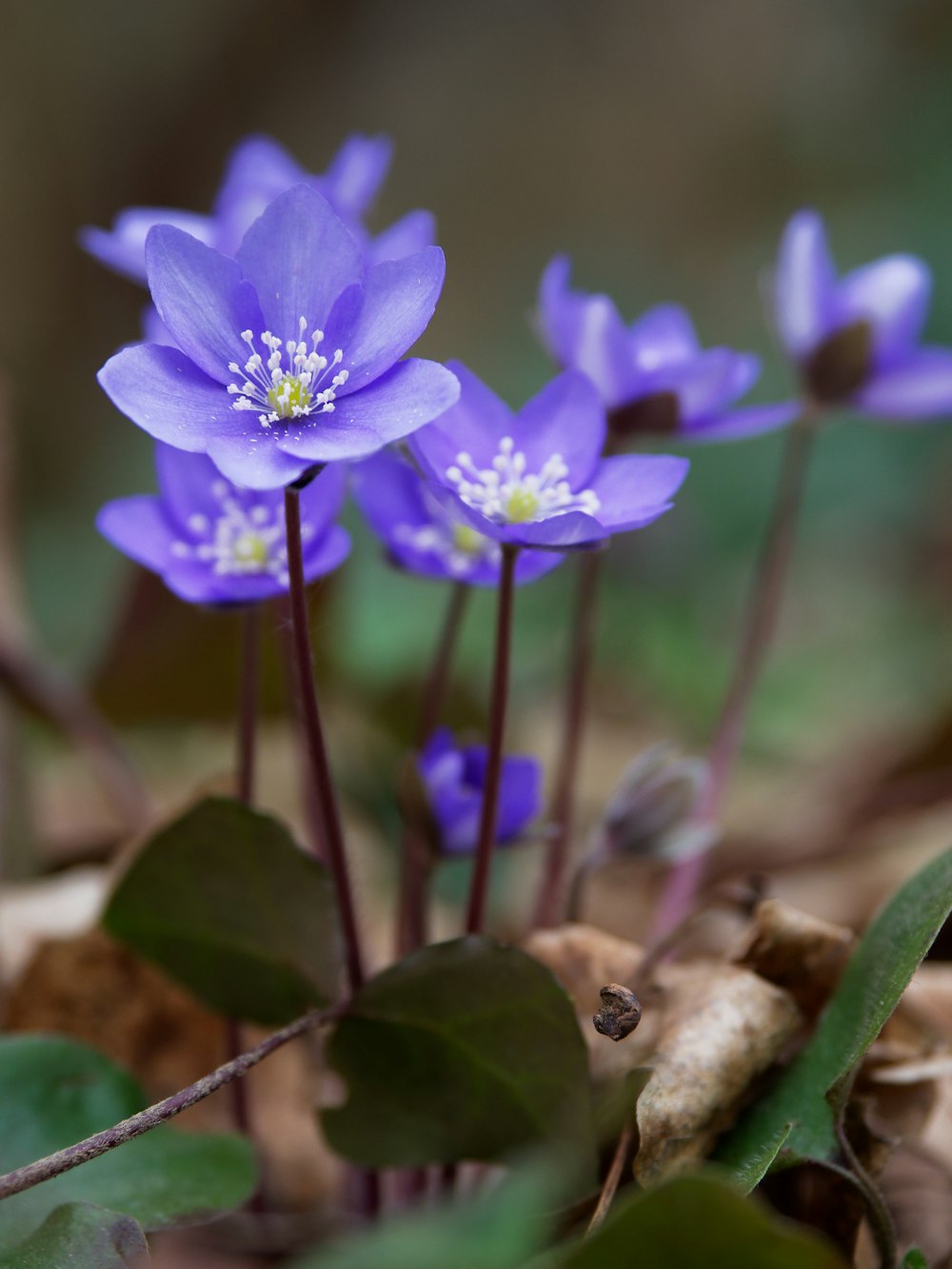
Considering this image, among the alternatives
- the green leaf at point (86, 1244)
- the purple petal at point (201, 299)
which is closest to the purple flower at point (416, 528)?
the purple petal at point (201, 299)

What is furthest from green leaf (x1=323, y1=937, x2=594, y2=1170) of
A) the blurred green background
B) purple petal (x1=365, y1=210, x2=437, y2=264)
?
the blurred green background

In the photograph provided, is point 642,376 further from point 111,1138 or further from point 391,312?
point 111,1138

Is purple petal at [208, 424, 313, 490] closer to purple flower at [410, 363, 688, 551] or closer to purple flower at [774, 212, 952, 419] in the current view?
purple flower at [410, 363, 688, 551]

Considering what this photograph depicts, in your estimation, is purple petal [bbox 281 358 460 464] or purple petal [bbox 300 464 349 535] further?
purple petal [bbox 300 464 349 535]

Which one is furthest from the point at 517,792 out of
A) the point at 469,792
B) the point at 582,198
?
the point at 582,198

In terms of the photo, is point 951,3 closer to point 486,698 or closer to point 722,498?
point 722,498

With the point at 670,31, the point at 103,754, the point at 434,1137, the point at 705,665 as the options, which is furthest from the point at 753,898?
the point at 670,31

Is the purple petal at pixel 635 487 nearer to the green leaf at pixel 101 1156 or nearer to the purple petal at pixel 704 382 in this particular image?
the purple petal at pixel 704 382
